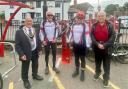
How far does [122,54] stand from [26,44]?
4.77 m

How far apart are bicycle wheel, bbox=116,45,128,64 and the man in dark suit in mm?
4087

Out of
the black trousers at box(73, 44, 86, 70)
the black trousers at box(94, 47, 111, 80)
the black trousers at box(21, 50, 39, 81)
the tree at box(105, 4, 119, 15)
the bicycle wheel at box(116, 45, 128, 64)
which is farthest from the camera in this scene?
the tree at box(105, 4, 119, 15)

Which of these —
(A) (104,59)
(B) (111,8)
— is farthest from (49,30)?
(B) (111,8)

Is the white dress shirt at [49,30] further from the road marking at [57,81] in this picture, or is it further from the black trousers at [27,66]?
the road marking at [57,81]

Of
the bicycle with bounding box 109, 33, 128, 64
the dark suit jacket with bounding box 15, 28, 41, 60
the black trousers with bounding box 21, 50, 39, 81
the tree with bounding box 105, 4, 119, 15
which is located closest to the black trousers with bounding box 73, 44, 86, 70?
the black trousers with bounding box 21, 50, 39, 81

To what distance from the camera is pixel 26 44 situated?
8344 millimetres

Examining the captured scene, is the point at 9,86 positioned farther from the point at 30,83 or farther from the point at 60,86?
the point at 60,86

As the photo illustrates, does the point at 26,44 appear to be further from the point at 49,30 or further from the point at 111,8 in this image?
the point at 111,8

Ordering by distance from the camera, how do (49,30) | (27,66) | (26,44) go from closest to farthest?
1. (26,44)
2. (27,66)
3. (49,30)

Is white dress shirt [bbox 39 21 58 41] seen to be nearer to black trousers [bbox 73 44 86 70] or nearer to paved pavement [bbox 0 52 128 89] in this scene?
black trousers [bbox 73 44 86 70]

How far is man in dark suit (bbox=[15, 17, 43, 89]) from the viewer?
27.3ft

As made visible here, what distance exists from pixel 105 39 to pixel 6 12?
71103 millimetres

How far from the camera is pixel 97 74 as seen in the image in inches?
370

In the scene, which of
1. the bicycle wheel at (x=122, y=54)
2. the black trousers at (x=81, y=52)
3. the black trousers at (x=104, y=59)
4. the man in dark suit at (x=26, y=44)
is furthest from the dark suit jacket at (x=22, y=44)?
the bicycle wheel at (x=122, y=54)
